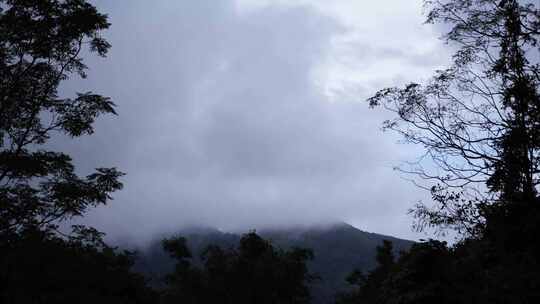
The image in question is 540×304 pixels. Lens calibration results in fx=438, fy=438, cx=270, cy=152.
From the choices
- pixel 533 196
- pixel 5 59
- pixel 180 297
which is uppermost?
pixel 5 59

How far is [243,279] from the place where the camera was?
32.7 m

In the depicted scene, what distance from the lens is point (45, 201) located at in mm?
13508

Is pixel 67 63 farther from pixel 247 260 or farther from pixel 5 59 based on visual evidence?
pixel 247 260

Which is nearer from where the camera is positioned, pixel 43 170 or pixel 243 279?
pixel 43 170

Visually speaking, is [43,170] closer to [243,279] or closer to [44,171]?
[44,171]

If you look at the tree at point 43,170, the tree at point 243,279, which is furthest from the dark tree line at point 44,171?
the tree at point 243,279

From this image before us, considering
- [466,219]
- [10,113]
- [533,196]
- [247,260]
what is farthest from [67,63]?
[247,260]

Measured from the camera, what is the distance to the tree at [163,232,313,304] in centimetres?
3228

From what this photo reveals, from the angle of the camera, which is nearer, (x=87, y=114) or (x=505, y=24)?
(x=505, y=24)

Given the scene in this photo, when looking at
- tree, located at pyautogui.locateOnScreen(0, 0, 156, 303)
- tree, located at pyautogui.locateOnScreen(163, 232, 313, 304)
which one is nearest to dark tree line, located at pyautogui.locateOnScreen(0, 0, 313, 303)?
tree, located at pyautogui.locateOnScreen(0, 0, 156, 303)

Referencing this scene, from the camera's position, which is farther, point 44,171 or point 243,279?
point 243,279

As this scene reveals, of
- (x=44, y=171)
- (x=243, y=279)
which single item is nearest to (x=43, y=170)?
(x=44, y=171)

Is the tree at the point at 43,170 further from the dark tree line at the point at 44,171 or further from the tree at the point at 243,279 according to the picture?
the tree at the point at 243,279

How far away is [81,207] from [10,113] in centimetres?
388
